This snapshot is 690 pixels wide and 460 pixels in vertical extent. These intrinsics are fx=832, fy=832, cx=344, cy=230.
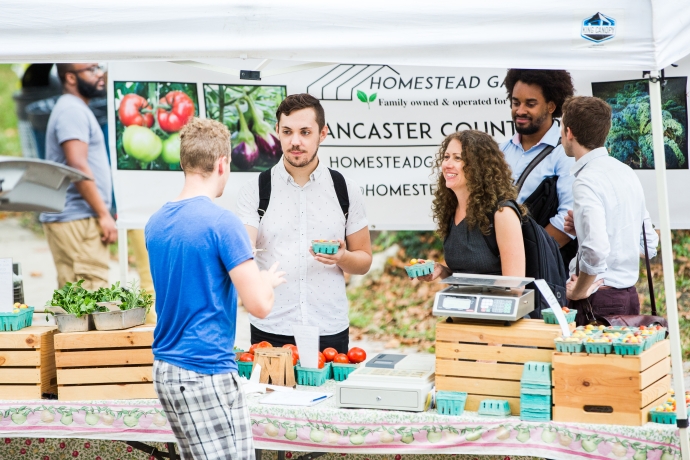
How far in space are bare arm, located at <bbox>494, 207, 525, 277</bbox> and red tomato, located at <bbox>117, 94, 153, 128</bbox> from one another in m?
2.84

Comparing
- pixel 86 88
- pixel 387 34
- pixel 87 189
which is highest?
pixel 86 88

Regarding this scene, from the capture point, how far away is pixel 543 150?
441 cm

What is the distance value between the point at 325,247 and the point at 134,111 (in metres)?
2.36

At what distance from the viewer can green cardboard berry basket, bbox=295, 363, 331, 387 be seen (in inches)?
131

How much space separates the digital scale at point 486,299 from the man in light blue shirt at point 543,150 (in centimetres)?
134

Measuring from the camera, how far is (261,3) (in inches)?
113

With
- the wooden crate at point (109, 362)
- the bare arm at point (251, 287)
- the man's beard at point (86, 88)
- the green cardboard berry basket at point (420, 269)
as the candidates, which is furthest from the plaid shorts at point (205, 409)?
the man's beard at point (86, 88)

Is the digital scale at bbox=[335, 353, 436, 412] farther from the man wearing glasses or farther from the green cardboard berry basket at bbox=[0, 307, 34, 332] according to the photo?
the man wearing glasses

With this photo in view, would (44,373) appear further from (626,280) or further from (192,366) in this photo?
(626,280)

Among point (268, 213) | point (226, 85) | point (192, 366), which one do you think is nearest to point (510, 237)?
point (268, 213)

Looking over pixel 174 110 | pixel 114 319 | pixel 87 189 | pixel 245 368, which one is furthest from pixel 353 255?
pixel 87 189

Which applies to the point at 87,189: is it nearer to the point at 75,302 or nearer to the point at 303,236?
the point at 303,236

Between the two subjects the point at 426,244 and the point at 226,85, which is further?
the point at 426,244

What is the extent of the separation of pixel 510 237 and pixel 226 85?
104 inches
